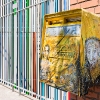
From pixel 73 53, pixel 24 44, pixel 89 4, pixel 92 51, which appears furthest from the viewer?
pixel 24 44

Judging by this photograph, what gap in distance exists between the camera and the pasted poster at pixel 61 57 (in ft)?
6.84

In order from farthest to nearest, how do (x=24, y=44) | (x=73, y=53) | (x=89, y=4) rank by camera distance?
1. (x=24, y=44)
2. (x=89, y=4)
3. (x=73, y=53)

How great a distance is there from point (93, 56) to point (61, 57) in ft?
1.07

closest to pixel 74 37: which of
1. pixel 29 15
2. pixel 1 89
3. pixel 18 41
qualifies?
pixel 29 15

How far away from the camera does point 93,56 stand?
87.5 inches

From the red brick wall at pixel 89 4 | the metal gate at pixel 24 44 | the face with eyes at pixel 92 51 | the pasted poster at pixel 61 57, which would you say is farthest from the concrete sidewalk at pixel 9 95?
the face with eyes at pixel 92 51

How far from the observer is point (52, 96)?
3861 millimetres

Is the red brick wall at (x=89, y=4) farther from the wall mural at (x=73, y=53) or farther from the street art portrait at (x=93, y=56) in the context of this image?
the street art portrait at (x=93, y=56)

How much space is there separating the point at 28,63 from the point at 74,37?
262cm

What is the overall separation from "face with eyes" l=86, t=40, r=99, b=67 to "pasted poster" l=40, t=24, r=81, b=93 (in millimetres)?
148

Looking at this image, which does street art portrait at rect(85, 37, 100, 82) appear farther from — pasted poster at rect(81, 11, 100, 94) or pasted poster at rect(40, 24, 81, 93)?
pasted poster at rect(40, 24, 81, 93)

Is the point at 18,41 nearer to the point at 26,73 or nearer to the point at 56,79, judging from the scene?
the point at 26,73

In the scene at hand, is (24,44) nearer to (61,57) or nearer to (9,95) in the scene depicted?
(9,95)

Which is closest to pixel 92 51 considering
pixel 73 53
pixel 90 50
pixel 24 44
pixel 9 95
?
pixel 90 50
